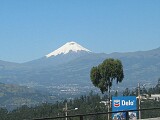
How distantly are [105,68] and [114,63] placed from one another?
1.11 meters

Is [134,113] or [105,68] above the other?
[105,68]

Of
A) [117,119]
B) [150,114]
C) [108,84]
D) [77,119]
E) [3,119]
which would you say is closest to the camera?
[77,119]

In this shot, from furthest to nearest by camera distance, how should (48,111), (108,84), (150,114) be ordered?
1. (48,111)
2. (108,84)
3. (150,114)

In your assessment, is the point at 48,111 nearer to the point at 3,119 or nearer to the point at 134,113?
the point at 3,119

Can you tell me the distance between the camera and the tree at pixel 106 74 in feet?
152

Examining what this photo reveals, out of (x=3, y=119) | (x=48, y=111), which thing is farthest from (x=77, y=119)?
(x=48, y=111)

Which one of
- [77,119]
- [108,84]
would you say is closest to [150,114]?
[77,119]

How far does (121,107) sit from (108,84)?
20.2 metres

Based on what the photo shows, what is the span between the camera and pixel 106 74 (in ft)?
154

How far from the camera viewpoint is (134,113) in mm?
21422

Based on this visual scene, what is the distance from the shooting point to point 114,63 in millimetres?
47656

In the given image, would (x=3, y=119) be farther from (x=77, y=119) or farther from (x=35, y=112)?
Result: (x=77, y=119)

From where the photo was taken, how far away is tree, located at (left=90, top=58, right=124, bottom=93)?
46.4m

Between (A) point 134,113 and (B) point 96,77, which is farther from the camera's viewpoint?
(B) point 96,77
